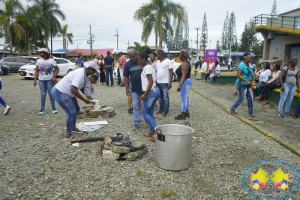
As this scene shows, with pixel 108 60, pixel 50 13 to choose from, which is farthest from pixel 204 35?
pixel 108 60

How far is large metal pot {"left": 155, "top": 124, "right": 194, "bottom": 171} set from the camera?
11.0ft

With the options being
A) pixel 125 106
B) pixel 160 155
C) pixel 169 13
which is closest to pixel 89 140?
pixel 160 155

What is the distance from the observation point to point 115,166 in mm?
3588

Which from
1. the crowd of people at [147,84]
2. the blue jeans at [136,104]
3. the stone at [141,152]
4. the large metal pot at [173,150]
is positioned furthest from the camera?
the blue jeans at [136,104]

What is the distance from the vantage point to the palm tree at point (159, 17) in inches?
→ 1074

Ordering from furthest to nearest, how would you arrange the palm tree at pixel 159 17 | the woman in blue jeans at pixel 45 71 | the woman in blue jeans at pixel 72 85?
1. the palm tree at pixel 159 17
2. the woman in blue jeans at pixel 45 71
3. the woman in blue jeans at pixel 72 85

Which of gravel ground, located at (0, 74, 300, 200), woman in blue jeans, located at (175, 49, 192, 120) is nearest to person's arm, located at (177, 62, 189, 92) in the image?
woman in blue jeans, located at (175, 49, 192, 120)

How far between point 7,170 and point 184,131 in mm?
2714

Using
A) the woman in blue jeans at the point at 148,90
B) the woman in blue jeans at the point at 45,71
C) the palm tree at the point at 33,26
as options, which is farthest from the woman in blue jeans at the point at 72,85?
the palm tree at the point at 33,26

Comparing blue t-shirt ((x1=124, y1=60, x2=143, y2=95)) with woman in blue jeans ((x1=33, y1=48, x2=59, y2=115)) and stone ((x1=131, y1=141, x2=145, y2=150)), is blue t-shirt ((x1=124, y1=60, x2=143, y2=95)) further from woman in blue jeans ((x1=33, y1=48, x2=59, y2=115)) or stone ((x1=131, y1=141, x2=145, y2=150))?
woman in blue jeans ((x1=33, y1=48, x2=59, y2=115))

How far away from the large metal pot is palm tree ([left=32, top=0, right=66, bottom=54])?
129 ft

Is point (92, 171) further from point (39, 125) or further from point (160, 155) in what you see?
point (39, 125)

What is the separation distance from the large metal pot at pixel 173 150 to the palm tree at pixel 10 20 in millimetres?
32662

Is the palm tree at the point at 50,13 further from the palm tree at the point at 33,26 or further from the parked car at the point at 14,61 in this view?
the parked car at the point at 14,61
